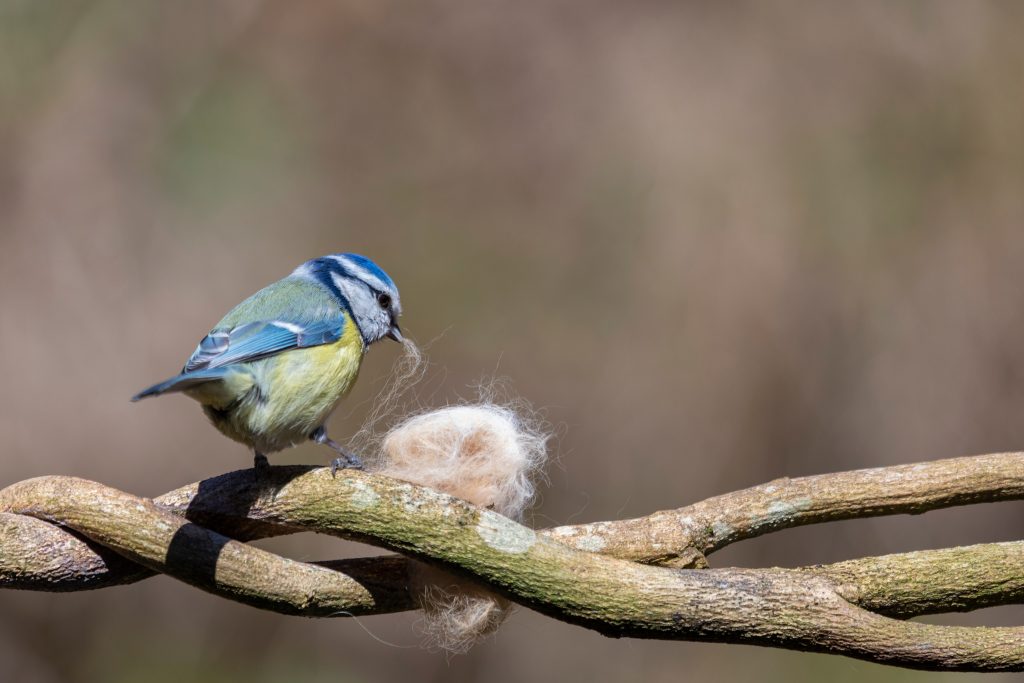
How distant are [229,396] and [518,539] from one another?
0.62 m

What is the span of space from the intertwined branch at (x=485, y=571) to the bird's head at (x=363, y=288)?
0.63m

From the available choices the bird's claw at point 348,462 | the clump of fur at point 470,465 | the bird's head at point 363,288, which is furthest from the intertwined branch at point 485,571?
the bird's head at point 363,288

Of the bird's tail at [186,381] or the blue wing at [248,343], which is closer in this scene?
the bird's tail at [186,381]

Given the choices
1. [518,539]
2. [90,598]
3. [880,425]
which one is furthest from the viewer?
[880,425]

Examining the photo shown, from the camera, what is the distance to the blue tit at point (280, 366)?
1.69 metres

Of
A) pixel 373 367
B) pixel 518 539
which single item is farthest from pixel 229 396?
pixel 373 367

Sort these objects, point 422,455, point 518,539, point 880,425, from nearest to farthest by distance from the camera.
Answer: point 518,539
point 422,455
point 880,425

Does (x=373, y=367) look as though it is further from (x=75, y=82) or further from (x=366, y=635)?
(x=75, y=82)

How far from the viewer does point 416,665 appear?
3662 mm

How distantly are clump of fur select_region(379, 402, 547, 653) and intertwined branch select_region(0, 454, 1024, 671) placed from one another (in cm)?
13

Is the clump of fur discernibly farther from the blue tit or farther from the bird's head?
the bird's head

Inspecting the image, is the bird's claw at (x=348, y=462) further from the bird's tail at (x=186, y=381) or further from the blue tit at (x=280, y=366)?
the bird's tail at (x=186, y=381)

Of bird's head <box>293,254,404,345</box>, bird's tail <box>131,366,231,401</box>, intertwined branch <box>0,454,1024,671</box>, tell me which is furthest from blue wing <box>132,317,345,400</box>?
intertwined branch <box>0,454,1024,671</box>

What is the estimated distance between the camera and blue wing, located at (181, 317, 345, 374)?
166 cm
